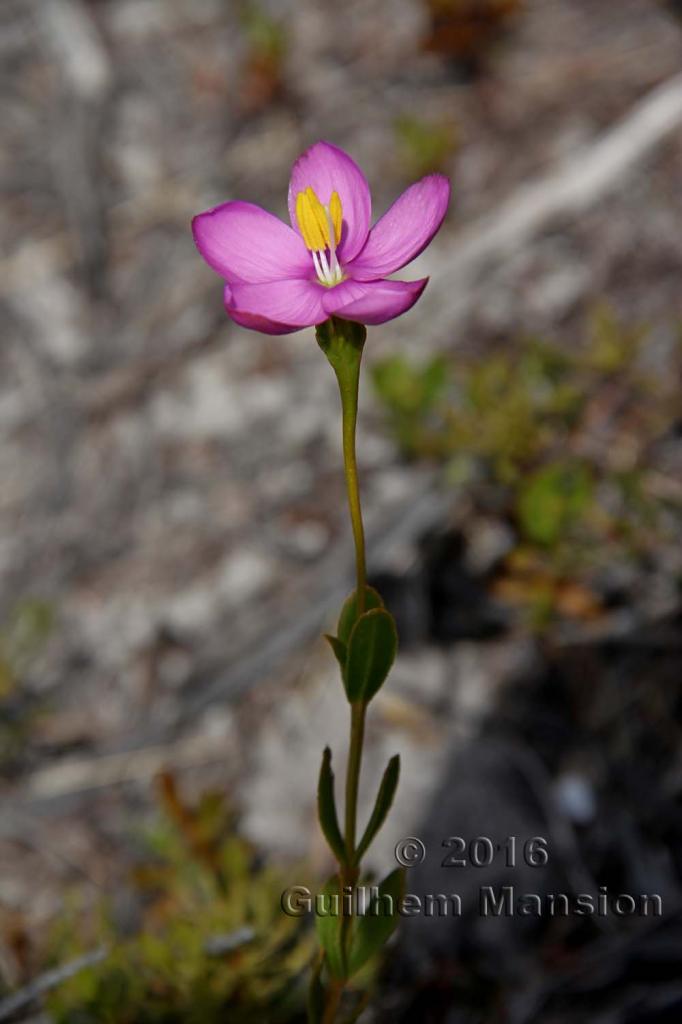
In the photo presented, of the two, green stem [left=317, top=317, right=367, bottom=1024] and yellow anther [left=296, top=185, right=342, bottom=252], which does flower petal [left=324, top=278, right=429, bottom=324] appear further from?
yellow anther [left=296, top=185, right=342, bottom=252]

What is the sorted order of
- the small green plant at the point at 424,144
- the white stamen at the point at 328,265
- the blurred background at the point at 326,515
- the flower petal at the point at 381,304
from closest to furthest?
the flower petal at the point at 381,304
the white stamen at the point at 328,265
the blurred background at the point at 326,515
the small green plant at the point at 424,144

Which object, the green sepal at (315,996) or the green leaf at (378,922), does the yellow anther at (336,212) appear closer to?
the green leaf at (378,922)

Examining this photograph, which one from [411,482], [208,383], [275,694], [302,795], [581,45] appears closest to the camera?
[302,795]

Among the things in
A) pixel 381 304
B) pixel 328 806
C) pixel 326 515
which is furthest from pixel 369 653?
pixel 326 515

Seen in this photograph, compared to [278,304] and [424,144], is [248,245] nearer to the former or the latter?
[278,304]

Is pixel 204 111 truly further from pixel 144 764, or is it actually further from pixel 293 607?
pixel 144 764

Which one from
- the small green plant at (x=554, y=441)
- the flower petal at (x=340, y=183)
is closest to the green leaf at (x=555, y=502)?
the small green plant at (x=554, y=441)

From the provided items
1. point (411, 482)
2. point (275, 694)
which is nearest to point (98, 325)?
point (411, 482)
